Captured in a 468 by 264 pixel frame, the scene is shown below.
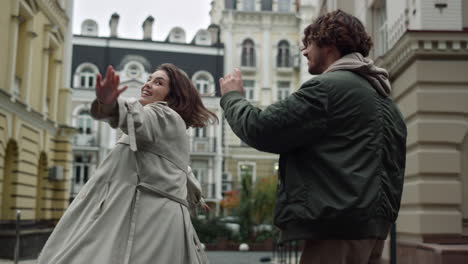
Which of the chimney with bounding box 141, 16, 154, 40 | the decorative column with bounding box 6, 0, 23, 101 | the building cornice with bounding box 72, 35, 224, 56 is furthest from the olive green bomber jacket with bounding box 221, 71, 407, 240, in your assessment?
the chimney with bounding box 141, 16, 154, 40

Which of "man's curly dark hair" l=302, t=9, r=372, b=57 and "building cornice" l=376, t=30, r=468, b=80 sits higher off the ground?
"building cornice" l=376, t=30, r=468, b=80

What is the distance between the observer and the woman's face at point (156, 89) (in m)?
4.51

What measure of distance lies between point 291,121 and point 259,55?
42292 mm

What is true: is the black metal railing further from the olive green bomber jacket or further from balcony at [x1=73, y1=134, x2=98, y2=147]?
balcony at [x1=73, y1=134, x2=98, y2=147]

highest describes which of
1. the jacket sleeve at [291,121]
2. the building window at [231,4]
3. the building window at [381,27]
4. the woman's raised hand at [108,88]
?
the building window at [231,4]

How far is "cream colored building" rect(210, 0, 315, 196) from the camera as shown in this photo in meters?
44.1

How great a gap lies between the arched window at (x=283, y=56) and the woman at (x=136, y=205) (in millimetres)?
41097

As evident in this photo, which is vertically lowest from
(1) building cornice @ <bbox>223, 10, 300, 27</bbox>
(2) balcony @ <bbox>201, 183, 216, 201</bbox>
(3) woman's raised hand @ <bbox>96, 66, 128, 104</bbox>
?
(2) balcony @ <bbox>201, 183, 216, 201</bbox>

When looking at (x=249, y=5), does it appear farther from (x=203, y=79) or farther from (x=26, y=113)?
(x=26, y=113)

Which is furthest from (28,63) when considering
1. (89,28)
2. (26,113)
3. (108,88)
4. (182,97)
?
(89,28)

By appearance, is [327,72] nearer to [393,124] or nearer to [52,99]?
[393,124]

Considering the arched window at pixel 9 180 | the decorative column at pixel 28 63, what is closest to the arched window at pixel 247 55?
the decorative column at pixel 28 63

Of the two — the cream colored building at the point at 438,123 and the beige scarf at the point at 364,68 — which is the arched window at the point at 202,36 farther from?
the beige scarf at the point at 364,68

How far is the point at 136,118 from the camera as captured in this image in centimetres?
379
